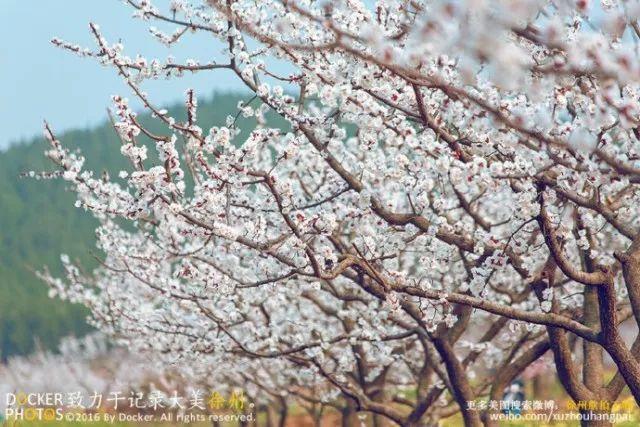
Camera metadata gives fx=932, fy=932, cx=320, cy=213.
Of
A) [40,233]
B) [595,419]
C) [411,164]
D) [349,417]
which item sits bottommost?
[595,419]

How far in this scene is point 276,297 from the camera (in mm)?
8812

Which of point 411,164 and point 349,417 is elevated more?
point 411,164

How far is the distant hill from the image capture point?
175ft

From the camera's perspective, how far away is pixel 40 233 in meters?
63.9

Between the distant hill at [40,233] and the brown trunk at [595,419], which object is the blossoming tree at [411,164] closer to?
the brown trunk at [595,419]

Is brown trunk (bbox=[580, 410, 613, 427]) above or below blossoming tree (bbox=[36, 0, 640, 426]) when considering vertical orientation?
below

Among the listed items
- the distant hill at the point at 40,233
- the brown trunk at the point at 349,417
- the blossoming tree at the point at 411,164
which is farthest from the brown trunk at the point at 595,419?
the distant hill at the point at 40,233

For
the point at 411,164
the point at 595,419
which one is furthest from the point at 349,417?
the point at 411,164

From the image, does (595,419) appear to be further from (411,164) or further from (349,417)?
(349,417)

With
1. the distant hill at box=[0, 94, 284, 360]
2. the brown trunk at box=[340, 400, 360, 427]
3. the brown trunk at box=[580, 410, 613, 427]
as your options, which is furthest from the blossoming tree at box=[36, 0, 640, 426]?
the distant hill at box=[0, 94, 284, 360]

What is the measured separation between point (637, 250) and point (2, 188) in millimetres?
71040

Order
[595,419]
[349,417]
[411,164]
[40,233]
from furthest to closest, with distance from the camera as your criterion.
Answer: [40,233], [349,417], [595,419], [411,164]

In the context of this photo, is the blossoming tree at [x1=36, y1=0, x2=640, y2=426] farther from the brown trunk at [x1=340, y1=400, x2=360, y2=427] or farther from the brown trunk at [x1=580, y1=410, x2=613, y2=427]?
the brown trunk at [x1=340, y1=400, x2=360, y2=427]

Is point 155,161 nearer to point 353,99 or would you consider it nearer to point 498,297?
point 353,99
